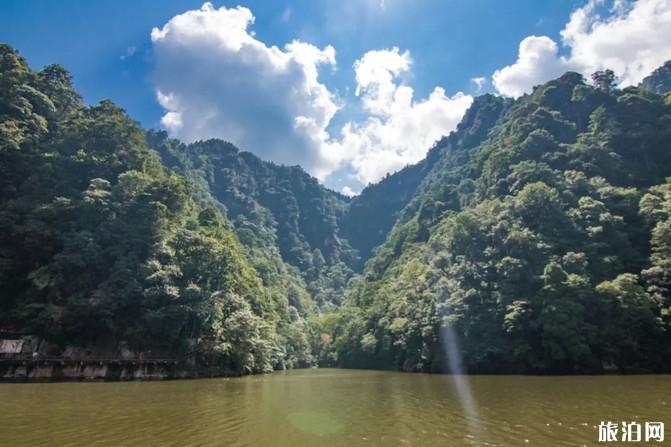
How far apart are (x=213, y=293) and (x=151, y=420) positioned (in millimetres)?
34905

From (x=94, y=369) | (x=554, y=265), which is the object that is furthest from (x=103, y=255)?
(x=554, y=265)

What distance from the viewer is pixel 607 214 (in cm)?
Answer: 4616

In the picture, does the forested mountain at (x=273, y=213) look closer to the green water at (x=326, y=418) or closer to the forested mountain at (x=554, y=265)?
the forested mountain at (x=554, y=265)

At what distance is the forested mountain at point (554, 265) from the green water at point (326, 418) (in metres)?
17.1

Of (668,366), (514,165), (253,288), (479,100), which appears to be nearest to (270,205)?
(479,100)

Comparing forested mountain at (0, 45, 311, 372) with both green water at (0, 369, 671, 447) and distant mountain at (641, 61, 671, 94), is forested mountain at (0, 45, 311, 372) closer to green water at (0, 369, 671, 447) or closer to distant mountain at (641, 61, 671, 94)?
green water at (0, 369, 671, 447)

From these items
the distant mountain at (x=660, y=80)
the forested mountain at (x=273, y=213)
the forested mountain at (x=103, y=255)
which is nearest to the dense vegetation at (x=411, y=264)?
the forested mountain at (x=103, y=255)

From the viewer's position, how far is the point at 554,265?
42.0 metres

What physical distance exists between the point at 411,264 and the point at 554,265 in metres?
31.1

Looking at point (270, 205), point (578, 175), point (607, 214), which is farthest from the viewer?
point (270, 205)

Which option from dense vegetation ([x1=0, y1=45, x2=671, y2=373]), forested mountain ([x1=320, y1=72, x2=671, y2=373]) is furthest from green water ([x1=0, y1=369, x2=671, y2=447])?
dense vegetation ([x1=0, y1=45, x2=671, y2=373])

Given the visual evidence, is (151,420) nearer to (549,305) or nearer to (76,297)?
(76,297)

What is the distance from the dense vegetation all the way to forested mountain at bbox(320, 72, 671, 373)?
20 centimetres

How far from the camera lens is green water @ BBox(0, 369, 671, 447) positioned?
12297mm
